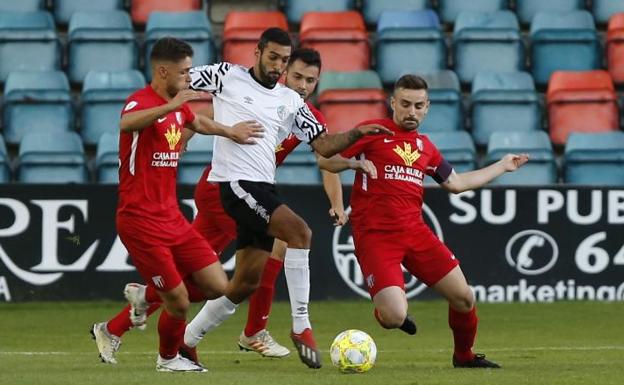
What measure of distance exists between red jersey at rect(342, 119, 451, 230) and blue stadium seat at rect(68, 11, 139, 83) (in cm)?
765

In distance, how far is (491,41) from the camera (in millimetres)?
17453

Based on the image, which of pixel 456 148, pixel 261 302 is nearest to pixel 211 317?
pixel 261 302

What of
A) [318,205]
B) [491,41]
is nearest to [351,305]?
[318,205]

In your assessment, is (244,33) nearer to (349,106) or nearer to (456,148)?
(349,106)

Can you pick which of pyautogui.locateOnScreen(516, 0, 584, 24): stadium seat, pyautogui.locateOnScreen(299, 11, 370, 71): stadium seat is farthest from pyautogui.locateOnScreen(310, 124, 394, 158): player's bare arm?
pyautogui.locateOnScreen(516, 0, 584, 24): stadium seat

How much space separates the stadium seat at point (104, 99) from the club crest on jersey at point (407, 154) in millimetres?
6929

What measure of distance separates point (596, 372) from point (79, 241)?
653 centimetres

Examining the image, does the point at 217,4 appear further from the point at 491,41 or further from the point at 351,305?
the point at 351,305

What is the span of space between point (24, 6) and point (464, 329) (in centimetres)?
976

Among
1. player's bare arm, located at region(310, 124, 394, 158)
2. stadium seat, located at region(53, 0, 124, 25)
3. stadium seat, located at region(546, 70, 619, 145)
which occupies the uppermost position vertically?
stadium seat, located at region(53, 0, 124, 25)

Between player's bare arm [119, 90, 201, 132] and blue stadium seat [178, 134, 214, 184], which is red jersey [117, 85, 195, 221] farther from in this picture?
blue stadium seat [178, 134, 214, 184]

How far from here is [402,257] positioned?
9.74 metres

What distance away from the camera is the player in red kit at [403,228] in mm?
9617

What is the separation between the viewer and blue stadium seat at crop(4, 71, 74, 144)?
16.3 metres
